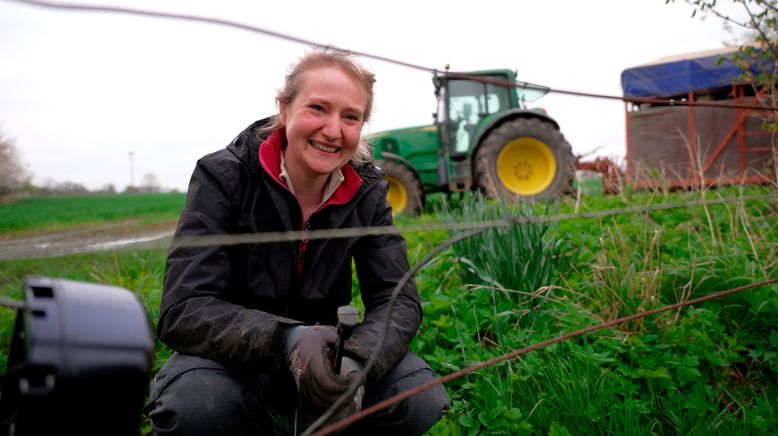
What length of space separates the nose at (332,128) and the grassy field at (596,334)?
958mm

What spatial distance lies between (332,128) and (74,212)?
226 inches

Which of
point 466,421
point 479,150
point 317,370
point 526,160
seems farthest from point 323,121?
point 526,160

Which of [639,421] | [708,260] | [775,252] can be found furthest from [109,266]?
[775,252]

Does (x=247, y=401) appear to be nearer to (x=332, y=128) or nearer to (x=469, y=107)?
(x=332, y=128)

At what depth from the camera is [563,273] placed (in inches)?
111

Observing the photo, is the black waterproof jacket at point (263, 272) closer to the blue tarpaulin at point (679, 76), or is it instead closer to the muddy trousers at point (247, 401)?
the muddy trousers at point (247, 401)

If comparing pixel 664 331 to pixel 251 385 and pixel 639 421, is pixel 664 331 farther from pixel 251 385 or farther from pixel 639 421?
pixel 251 385

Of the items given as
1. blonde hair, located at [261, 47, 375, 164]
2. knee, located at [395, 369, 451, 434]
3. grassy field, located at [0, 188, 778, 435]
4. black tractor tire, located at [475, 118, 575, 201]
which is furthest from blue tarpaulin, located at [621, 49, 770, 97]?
knee, located at [395, 369, 451, 434]

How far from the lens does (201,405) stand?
1442 mm

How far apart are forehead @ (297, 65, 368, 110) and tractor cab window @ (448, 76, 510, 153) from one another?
217 inches

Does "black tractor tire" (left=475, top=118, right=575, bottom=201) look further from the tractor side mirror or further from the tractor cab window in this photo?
the tractor side mirror

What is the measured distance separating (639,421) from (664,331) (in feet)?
1.71

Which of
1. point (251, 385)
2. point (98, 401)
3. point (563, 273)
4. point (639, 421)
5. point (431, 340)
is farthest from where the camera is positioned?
point (563, 273)

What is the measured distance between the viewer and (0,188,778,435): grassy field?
1.88 meters
